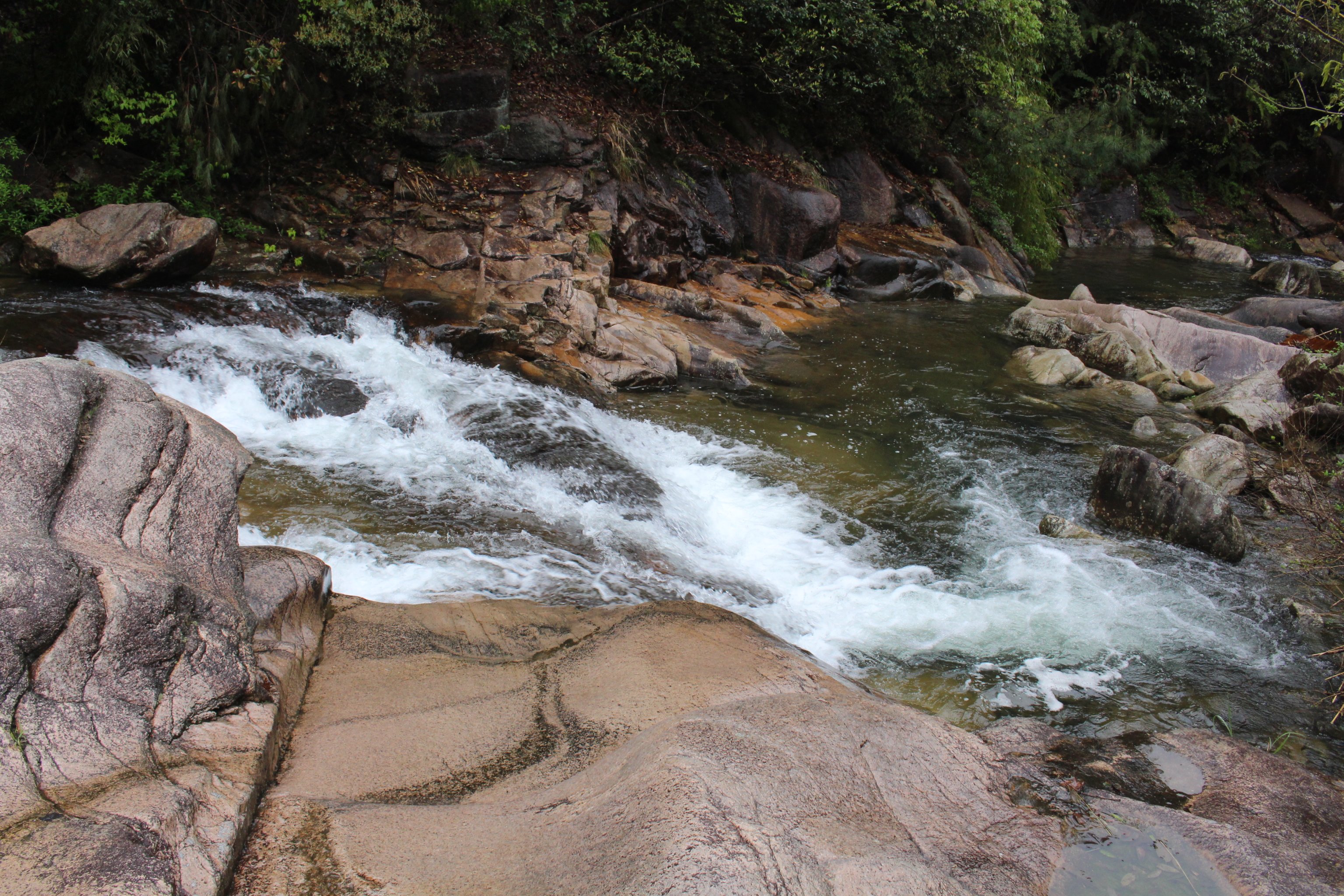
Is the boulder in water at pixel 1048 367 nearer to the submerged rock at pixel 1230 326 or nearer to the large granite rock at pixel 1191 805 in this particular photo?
the submerged rock at pixel 1230 326

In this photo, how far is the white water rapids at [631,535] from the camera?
16.5ft

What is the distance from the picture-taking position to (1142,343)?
11891 mm

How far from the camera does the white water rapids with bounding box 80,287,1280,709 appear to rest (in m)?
5.02

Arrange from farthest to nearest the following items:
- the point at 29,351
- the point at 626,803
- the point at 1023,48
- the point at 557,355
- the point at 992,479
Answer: the point at 1023,48
the point at 557,355
the point at 992,479
the point at 29,351
the point at 626,803

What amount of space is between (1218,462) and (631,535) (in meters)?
5.76

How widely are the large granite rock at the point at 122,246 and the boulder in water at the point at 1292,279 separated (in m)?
20.4

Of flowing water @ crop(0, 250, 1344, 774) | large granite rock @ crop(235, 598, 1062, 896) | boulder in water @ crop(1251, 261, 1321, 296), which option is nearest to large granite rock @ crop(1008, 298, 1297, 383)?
flowing water @ crop(0, 250, 1344, 774)

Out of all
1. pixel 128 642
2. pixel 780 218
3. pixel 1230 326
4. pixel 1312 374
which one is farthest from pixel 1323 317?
pixel 128 642

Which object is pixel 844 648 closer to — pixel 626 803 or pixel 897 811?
pixel 897 811

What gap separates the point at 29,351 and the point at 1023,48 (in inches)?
735

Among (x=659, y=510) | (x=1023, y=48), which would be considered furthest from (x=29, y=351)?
(x=1023, y=48)

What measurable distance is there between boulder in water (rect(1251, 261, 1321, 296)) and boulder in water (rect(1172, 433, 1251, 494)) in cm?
1275

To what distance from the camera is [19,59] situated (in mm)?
8977

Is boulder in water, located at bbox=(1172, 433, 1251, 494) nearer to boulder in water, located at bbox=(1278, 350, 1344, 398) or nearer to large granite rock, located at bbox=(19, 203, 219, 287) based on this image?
Result: boulder in water, located at bbox=(1278, 350, 1344, 398)
